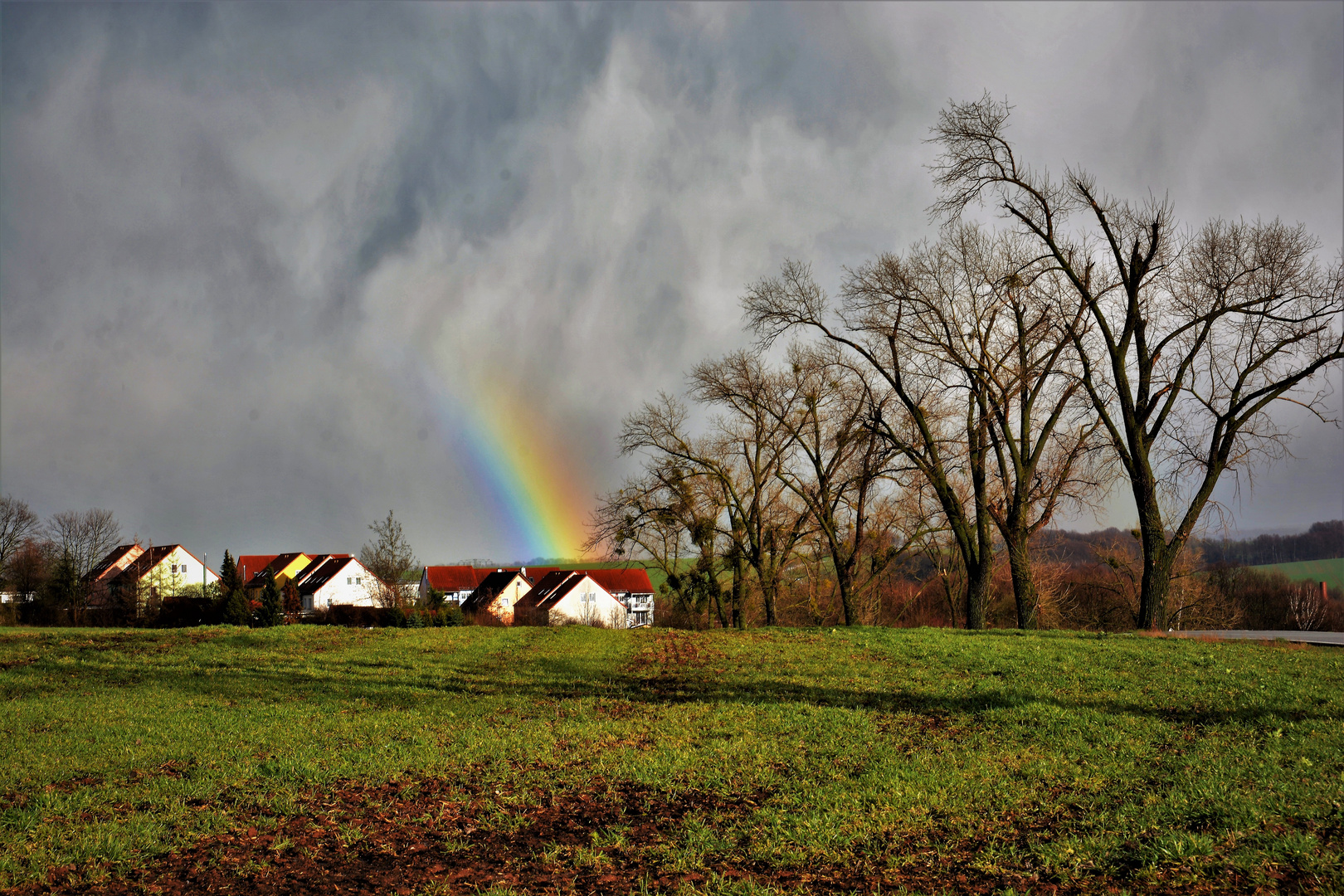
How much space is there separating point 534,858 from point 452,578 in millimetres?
84178

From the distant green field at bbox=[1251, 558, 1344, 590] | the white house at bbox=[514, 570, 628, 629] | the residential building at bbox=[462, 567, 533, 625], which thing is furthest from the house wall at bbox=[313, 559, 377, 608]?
the distant green field at bbox=[1251, 558, 1344, 590]

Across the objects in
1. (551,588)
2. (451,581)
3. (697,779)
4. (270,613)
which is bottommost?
(551,588)

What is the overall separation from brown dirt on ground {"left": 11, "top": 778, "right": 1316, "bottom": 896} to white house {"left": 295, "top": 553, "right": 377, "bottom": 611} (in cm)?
7092

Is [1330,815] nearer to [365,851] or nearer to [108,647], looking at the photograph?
[365,851]

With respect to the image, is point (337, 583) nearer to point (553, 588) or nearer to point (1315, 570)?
point (553, 588)

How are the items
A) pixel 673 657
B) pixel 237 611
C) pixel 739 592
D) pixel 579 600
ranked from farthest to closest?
1. pixel 579 600
2. pixel 237 611
3. pixel 739 592
4. pixel 673 657

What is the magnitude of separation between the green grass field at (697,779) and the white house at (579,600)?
53505mm

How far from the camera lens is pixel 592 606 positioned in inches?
2753

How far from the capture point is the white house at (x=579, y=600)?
222 ft

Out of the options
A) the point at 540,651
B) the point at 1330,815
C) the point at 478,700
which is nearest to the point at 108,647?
the point at 540,651

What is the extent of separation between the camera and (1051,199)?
19.5 m

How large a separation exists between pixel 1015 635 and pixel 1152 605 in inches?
169

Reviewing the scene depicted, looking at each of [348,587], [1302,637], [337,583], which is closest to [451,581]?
[348,587]

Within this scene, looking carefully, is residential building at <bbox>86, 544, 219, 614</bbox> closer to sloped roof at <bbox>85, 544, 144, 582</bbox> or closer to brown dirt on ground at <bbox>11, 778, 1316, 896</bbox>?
sloped roof at <bbox>85, 544, 144, 582</bbox>
